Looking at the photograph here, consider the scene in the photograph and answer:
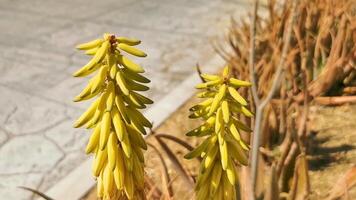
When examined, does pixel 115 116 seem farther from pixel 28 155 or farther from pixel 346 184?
pixel 28 155

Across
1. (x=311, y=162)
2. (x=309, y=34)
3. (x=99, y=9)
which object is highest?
(x=99, y=9)

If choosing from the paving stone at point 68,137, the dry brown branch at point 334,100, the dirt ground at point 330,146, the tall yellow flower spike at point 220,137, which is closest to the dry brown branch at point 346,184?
the dirt ground at point 330,146

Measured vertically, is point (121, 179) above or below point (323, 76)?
below

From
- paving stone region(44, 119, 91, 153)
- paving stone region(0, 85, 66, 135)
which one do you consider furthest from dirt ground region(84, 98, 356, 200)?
paving stone region(0, 85, 66, 135)

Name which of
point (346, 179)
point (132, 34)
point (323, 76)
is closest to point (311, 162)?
point (323, 76)

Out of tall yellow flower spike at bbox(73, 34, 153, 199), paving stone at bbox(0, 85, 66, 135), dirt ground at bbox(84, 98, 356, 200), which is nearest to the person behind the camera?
tall yellow flower spike at bbox(73, 34, 153, 199)

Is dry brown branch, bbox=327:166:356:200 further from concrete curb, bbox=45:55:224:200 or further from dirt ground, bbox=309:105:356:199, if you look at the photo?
concrete curb, bbox=45:55:224:200

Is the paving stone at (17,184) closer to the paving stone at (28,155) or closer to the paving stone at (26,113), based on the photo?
the paving stone at (28,155)

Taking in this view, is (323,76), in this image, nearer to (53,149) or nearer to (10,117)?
(53,149)
